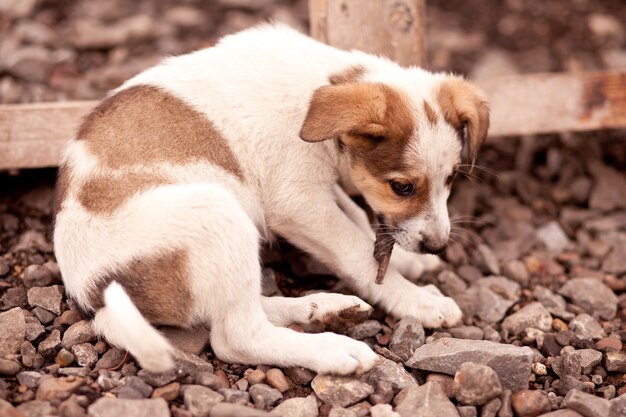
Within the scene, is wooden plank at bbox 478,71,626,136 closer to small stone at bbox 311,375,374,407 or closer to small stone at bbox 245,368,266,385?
small stone at bbox 311,375,374,407

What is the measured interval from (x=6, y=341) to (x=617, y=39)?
7908 mm

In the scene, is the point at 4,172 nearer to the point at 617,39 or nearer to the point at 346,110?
the point at 346,110

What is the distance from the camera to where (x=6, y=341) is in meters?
4.63

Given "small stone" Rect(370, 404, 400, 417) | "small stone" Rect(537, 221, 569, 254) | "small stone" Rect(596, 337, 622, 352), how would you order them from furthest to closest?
"small stone" Rect(537, 221, 569, 254) → "small stone" Rect(596, 337, 622, 352) → "small stone" Rect(370, 404, 400, 417)

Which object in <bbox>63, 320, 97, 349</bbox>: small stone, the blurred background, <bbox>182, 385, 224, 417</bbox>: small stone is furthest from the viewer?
the blurred background

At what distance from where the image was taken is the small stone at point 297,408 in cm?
427

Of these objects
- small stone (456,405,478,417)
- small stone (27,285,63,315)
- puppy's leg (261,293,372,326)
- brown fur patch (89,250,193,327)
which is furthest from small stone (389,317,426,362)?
small stone (27,285,63,315)

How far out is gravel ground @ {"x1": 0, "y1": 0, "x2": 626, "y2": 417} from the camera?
433 centimetres

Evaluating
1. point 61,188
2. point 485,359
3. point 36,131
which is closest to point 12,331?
point 61,188

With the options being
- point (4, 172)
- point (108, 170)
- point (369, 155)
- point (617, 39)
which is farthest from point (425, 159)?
point (617, 39)

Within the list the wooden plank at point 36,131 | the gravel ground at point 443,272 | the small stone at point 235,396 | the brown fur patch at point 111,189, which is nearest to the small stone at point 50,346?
the gravel ground at point 443,272

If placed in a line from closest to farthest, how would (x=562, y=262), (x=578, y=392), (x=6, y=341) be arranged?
1. (x=578, y=392)
2. (x=6, y=341)
3. (x=562, y=262)

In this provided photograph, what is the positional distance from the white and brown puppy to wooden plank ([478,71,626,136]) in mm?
1553

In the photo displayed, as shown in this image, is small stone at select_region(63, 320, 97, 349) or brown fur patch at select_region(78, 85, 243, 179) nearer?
small stone at select_region(63, 320, 97, 349)
